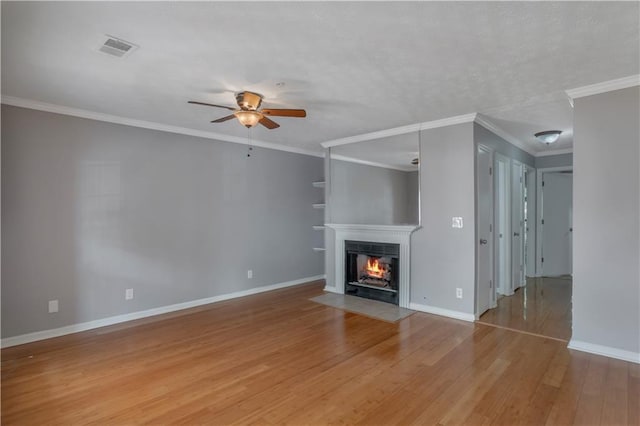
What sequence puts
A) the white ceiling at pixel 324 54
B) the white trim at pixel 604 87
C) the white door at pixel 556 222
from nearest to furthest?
1. the white ceiling at pixel 324 54
2. the white trim at pixel 604 87
3. the white door at pixel 556 222

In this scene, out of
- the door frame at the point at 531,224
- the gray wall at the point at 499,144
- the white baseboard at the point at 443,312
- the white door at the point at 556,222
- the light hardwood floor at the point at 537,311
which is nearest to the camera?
the light hardwood floor at the point at 537,311

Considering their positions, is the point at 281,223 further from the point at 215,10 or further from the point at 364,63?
the point at 215,10

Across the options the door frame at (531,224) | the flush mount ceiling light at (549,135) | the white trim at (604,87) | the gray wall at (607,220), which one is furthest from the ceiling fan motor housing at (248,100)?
the door frame at (531,224)

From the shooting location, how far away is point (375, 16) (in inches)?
76.3

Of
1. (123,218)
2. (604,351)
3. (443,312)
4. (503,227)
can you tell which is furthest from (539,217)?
(123,218)

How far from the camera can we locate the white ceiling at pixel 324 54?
1903mm

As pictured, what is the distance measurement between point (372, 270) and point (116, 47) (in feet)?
13.5

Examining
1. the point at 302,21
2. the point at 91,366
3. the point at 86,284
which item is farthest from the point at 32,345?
the point at 302,21

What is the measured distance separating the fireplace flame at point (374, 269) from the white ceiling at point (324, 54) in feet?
7.51

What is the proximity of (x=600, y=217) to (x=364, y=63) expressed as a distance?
99.0 inches

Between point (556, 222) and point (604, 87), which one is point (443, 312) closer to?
point (604, 87)

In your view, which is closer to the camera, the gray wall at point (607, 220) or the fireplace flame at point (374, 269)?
the gray wall at point (607, 220)

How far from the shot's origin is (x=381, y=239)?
15.8 ft

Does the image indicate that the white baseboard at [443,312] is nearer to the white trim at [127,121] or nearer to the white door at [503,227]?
the white door at [503,227]
